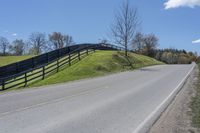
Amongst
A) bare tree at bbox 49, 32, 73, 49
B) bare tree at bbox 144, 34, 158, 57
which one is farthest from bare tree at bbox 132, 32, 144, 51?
bare tree at bbox 49, 32, 73, 49

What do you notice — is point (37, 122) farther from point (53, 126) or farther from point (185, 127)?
point (185, 127)

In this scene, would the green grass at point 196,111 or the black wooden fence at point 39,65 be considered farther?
the black wooden fence at point 39,65

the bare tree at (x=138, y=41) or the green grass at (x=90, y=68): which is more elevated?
the bare tree at (x=138, y=41)

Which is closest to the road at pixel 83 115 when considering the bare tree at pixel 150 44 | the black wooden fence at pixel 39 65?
the black wooden fence at pixel 39 65

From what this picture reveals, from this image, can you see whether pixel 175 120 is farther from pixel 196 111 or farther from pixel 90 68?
pixel 90 68

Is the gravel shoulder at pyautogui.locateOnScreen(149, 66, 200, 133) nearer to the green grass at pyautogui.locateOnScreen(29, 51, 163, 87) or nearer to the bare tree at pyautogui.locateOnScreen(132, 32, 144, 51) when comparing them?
the green grass at pyautogui.locateOnScreen(29, 51, 163, 87)

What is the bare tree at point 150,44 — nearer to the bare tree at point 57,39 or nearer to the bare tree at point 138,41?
the bare tree at point 138,41

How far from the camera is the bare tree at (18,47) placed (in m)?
118

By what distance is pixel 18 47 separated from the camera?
118 metres

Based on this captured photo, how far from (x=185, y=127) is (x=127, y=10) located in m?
38.8

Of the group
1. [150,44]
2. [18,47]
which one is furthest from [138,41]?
[18,47]

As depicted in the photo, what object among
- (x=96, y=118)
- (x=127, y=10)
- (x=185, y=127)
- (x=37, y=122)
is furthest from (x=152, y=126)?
(x=127, y=10)

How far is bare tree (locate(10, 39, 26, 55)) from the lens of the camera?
118m

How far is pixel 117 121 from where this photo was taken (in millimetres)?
8156
